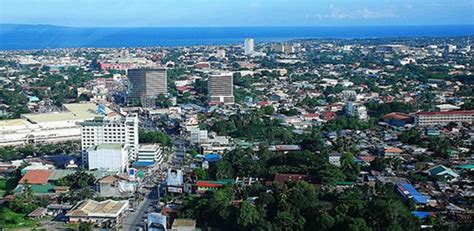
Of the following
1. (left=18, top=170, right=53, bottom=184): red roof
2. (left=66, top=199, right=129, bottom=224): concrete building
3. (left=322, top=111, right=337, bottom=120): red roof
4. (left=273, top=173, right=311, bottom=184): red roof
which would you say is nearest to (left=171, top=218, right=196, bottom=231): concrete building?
(left=66, top=199, right=129, bottom=224): concrete building

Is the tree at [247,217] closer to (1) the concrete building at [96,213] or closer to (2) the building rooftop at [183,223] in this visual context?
(2) the building rooftop at [183,223]

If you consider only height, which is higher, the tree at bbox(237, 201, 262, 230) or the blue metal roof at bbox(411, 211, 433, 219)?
the tree at bbox(237, 201, 262, 230)

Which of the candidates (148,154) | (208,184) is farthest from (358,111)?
(208,184)

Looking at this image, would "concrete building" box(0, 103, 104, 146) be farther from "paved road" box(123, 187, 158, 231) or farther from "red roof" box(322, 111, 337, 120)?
"red roof" box(322, 111, 337, 120)

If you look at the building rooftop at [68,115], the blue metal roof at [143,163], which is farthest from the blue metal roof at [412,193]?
the building rooftop at [68,115]

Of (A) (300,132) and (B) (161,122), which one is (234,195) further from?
(B) (161,122)

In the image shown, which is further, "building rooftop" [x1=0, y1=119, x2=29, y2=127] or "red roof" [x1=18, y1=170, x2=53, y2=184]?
"building rooftop" [x1=0, y1=119, x2=29, y2=127]
